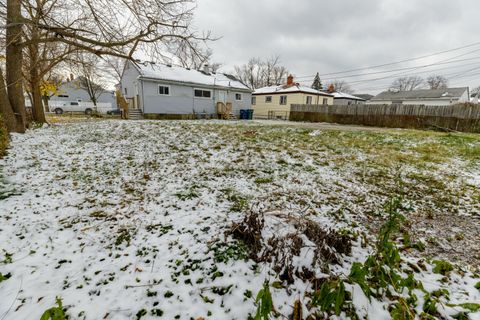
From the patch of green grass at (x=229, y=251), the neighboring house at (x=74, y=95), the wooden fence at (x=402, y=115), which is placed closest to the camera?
the patch of green grass at (x=229, y=251)

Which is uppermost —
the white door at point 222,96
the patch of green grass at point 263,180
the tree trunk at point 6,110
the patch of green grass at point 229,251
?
the white door at point 222,96

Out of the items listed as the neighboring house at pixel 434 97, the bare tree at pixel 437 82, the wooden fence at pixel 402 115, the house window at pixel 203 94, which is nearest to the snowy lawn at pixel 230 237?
the wooden fence at pixel 402 115

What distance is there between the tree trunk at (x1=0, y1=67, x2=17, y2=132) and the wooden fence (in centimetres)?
1722

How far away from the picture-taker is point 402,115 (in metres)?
13.8

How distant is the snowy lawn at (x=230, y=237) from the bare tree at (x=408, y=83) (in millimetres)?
68398

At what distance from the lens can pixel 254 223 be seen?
8.17 feet

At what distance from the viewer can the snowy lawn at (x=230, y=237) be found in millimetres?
1713

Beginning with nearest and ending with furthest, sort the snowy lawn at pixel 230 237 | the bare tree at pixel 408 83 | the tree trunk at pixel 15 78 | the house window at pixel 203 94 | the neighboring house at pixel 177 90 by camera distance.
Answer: the snowy lawn at pixel 230 237 → the tree trunk at pixel 15 78 → the neighboring house at pixel 177 90 → the house window at pixel 203 94 → the bare tree at pixel 408 83

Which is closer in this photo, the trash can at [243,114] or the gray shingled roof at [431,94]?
the trash can at [243,114]

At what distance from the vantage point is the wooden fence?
11757 millimetres

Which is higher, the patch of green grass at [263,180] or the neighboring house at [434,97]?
the neighboring house at [434,97]

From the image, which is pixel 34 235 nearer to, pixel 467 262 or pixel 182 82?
pixel 467 262

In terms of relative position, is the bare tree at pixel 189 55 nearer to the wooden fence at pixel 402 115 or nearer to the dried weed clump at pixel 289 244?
the dried weed clump at pixel 289 244

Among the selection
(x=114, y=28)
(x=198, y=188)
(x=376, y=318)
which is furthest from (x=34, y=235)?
(x=114, y=28)
